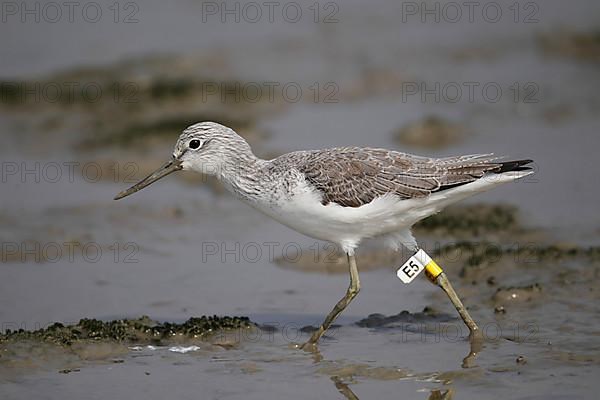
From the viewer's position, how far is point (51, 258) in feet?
38.4

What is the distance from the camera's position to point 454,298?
9.48m

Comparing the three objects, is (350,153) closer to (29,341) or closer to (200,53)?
(29,341)

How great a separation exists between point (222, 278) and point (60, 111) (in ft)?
21.3

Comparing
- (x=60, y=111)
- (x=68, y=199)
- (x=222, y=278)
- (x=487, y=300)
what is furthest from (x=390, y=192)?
(x=60, y=111)

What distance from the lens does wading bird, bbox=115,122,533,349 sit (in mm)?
9086

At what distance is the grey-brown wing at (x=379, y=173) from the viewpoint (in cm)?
909

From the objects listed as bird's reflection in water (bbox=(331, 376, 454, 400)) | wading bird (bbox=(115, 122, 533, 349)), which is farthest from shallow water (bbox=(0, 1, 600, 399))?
wading bird (bbox=(115, 122, 533, 349))
